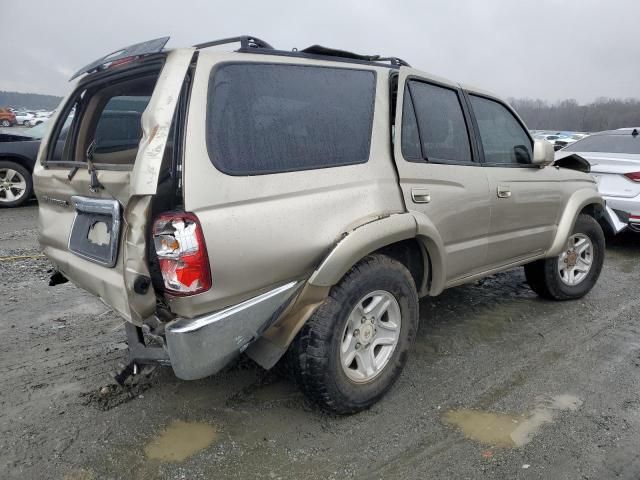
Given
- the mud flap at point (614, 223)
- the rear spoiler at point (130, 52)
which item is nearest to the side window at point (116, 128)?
the rear spoiler at point (130, 52)

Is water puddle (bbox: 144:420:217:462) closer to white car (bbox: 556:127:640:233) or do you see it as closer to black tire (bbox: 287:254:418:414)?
black tire (bbox: 287:254:418:414)

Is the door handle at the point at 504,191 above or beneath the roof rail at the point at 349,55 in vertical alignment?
beneath

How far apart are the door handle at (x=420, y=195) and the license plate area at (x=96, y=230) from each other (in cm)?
156

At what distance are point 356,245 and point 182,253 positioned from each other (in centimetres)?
84

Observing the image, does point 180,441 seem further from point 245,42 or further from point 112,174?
point 245,42

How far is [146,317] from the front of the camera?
2.17 metres

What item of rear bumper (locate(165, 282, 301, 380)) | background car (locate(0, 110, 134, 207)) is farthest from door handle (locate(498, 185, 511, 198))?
background car (locate(0, 110, 134, 207))

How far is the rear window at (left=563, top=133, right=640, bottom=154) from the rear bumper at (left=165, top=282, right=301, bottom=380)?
6331 mm

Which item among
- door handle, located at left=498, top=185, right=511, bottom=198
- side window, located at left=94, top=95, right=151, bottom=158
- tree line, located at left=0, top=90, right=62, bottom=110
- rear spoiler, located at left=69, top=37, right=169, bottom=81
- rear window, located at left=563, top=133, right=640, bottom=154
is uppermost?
tree line, located at left=0, top=90, right=62, bottom=110

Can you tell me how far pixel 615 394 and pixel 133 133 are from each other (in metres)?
3.36

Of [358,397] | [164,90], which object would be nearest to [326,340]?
[358,397]

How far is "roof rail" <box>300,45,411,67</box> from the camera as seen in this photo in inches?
Answer: 104

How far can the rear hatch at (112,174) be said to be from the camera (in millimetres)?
2078

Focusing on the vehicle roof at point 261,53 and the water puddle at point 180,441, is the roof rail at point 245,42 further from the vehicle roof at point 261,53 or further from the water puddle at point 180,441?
the water puddle at point 180,441
